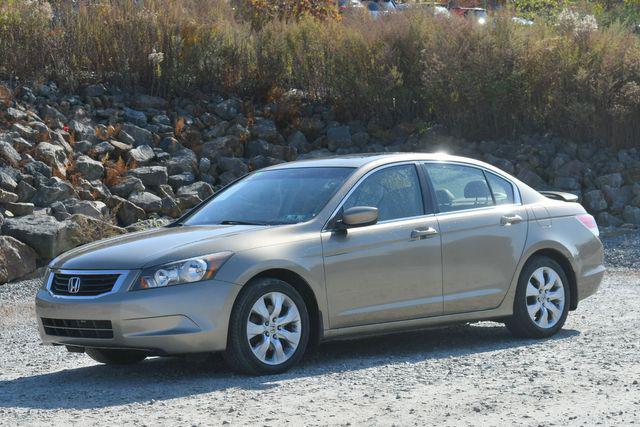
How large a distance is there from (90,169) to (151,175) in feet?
2.96

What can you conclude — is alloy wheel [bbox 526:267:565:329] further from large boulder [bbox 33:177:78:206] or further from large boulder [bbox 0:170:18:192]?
large boulder [bbox 0:170:18:192]

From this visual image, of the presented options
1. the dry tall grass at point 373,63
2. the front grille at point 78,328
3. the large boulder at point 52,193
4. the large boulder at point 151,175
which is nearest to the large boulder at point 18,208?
the large boulder at point 52,193

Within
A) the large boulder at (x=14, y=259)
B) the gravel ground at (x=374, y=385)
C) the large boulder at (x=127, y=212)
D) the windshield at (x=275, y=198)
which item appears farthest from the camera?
the large boulder at (x=127, y=212)

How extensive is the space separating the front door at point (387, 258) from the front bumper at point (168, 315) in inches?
37.0

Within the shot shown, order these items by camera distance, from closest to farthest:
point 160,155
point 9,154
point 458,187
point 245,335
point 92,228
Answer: point 245,335
point 458,187
point 92,228
point 9,154
point 160,155

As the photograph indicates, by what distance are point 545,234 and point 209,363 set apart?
3.06 m

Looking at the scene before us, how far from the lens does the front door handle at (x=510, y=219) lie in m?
9.79

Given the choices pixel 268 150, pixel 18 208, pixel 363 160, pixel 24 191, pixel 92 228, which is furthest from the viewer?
pixel 268 150

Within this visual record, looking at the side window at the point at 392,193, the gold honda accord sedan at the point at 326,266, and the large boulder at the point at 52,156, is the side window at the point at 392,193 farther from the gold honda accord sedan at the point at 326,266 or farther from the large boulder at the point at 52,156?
the large boulder at the point at 52,156

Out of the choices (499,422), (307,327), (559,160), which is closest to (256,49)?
(559,160)

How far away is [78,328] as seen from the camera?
27.0 feet

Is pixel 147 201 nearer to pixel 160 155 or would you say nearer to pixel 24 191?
pixel 24 191

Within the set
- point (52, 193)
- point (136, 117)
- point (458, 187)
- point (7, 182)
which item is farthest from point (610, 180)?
point (458, 187)

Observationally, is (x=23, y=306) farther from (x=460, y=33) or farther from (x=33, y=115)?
(x=460, y=33)
